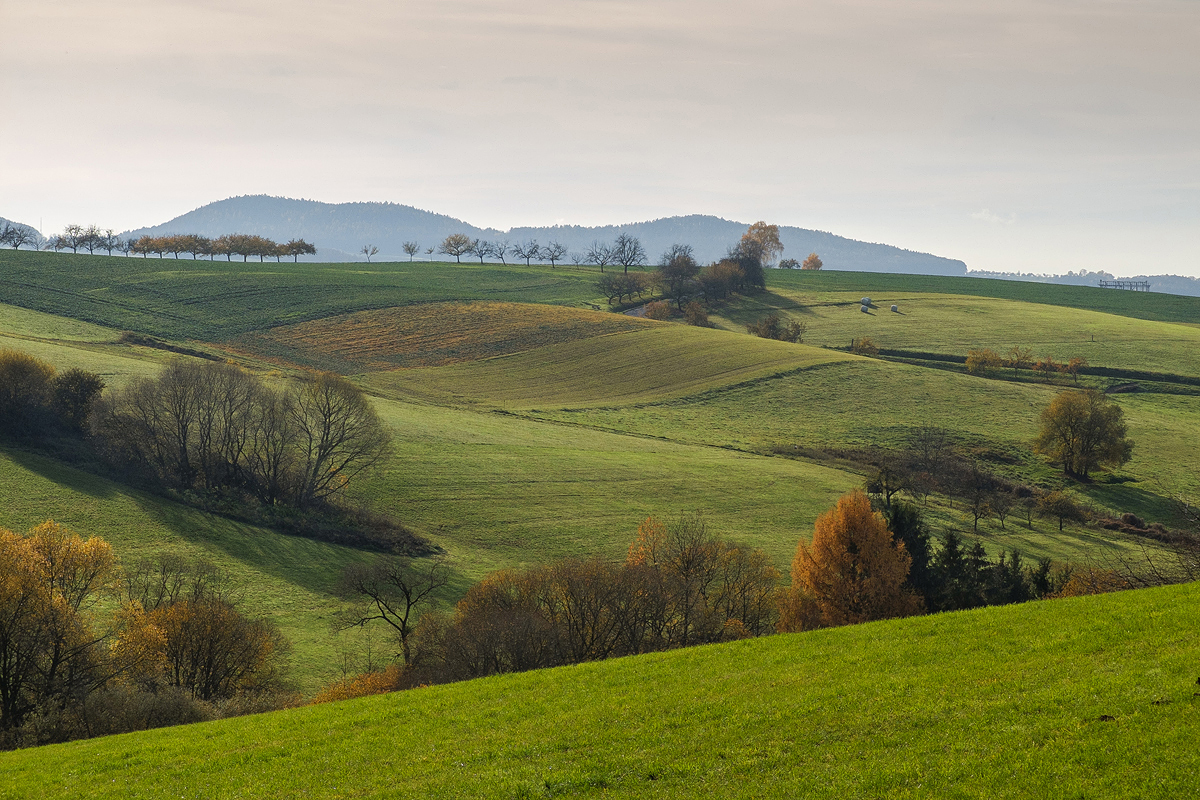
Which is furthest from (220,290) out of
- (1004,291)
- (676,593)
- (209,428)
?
(1004,291)

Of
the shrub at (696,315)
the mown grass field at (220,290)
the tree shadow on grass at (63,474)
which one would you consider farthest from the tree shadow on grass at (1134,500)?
the mown grass field at (220,290)

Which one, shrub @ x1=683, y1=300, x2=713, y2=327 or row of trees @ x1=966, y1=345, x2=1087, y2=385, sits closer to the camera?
row of trees @ x1=966, y1=345, x2=1087, y2=385

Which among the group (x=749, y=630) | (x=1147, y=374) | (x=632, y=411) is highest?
(x=1147, y=374)

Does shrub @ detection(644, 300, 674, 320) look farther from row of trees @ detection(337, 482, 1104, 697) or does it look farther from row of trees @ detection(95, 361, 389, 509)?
row of trees @ detection(337, 482, 1104, 697)

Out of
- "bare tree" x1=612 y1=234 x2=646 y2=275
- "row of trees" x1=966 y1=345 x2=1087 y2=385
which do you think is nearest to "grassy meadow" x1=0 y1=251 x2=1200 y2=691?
"row of trees" x1=966 y1=345 x2=1087 y2=385

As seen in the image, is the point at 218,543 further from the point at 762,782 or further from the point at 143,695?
the point at 762,782

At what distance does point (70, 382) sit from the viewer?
6106 centimetres

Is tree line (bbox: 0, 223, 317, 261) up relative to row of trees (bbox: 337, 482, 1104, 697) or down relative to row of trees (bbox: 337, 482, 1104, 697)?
up

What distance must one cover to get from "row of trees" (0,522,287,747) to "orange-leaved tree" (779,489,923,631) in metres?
29.0

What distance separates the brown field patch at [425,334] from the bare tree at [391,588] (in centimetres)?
5548

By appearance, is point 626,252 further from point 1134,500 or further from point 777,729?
point 777,729

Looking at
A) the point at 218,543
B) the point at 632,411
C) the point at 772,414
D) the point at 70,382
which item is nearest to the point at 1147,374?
the point at 772,414

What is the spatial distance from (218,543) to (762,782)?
44.5 meters

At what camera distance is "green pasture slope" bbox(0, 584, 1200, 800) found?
12.4 metres
